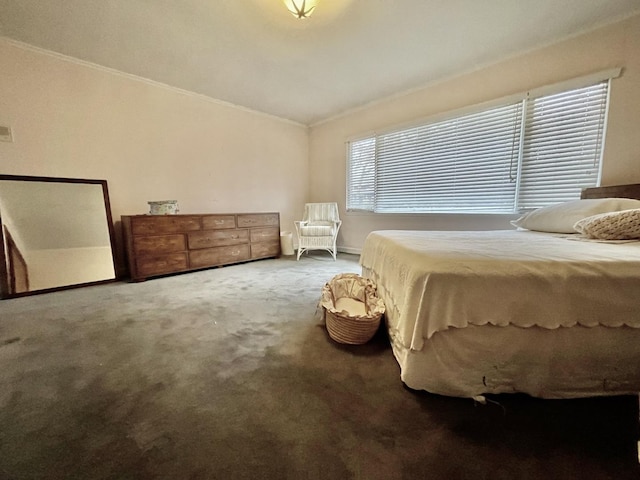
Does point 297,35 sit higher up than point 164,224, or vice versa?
point 297,35

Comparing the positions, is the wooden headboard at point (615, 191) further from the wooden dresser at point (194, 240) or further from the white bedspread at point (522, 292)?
the wooden dresser at point (194, 240)

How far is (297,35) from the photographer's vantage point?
88.3 inches

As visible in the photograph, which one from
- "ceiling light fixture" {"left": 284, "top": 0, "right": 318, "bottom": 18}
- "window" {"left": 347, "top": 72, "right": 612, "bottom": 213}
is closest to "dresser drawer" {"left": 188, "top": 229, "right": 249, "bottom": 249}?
"window" {"left": 347, "top": 72, "right": 612, "bottom": 213}

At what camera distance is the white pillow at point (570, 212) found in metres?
1.70

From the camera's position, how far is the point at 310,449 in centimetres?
81

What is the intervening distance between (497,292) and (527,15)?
2.55 metres

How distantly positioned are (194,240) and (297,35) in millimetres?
2555

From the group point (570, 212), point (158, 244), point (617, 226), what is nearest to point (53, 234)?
point (158, 244)

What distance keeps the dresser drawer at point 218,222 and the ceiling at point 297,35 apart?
5.66 ft

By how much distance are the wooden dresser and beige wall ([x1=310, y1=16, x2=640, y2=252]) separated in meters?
1.51

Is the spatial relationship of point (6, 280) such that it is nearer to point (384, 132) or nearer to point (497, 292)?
point (497, 292)

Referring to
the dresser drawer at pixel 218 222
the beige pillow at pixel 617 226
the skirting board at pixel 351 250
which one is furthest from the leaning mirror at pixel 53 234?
the beige pillow at pixel 617 226

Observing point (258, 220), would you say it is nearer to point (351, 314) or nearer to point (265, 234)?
point (265, 234)

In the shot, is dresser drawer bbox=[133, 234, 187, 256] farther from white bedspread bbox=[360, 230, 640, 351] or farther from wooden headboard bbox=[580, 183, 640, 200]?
wooden headboard bbox=[580, 183, 640, 200]
